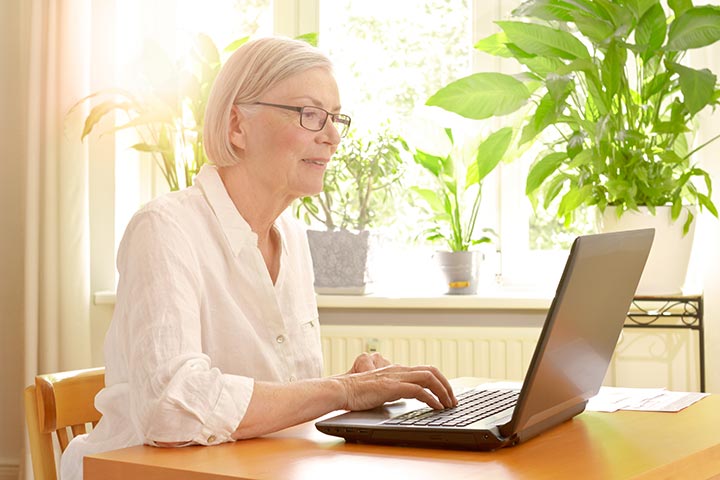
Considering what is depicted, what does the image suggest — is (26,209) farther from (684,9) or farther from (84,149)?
(684,9)

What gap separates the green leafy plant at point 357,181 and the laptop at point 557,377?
75.8 inches

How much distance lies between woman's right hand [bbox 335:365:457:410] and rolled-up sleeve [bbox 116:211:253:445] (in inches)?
6.0

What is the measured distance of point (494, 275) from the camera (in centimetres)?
357

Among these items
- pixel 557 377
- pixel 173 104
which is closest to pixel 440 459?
pixel 557 377

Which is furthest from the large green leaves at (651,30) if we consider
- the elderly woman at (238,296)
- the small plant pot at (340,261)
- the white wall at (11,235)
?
the white wall at (11,235)

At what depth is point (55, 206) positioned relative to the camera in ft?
11.1

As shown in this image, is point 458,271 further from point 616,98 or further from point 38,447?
point 38,447

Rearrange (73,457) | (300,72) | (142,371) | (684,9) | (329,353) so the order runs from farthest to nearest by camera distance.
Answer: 1. (329,353)
2. (684,9)
3. (300,72)
4. (73,457)
5. (142,371)

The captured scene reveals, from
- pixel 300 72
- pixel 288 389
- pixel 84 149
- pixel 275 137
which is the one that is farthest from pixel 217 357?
pixel 84 149

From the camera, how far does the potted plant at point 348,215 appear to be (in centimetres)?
334

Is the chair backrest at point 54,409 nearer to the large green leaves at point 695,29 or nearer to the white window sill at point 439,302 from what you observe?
the white window sill at point 439,302

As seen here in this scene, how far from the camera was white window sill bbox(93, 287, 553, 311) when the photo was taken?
3236mm

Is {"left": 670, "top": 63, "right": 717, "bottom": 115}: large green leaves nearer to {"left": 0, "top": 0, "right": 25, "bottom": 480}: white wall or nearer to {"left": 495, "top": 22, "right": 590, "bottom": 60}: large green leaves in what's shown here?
{"left": 495, "top": 22, "right": 590, "bottom": 60}: large green leaves

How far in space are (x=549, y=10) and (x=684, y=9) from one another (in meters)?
0.37
